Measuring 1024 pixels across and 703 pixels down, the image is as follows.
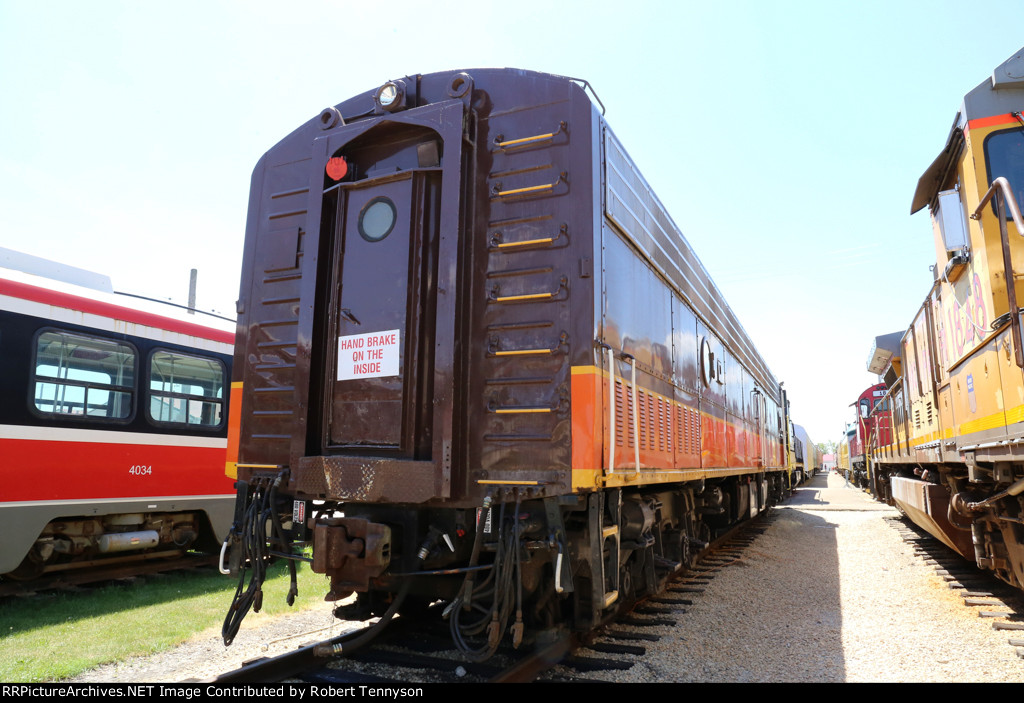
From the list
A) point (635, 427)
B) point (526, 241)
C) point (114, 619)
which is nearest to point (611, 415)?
point (635, 427)

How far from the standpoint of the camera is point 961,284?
5.57m

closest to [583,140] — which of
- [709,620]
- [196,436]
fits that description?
[709,620]

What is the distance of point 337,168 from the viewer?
184 inches

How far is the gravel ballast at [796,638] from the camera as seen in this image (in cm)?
439

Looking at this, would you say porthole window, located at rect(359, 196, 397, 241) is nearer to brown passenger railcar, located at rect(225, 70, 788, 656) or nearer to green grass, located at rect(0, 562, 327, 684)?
brown passenger railcar, located at rect(225, 70, 788, 656)

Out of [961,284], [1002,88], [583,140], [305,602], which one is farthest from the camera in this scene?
[305,602]

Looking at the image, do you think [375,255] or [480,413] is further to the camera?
[375,255]

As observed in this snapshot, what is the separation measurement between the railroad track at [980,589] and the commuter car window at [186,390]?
28.6 ft

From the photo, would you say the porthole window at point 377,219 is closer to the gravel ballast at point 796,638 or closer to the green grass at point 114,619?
the gravel ballast at point 796,638

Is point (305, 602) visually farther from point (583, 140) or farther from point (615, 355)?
point (583, 140)

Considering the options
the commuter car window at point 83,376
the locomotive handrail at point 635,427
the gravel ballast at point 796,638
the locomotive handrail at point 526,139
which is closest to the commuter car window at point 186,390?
the commuter car window at point 83,376

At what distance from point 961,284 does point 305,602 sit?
6.58 meters

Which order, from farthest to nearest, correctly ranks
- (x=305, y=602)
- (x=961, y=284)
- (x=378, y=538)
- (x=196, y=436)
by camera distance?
(x=196, y=436)
(x=305, y=602)
(x=961, y=284)
(x=378, y=538)

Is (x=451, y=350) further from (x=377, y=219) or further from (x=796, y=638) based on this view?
(x=796, y=638)
